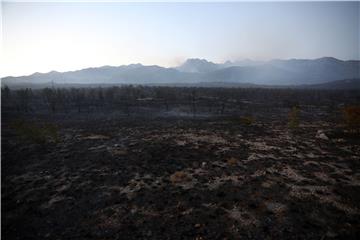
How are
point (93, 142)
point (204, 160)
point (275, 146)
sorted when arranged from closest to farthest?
point (204, 160) → point (275, 146) → point (93, 142)

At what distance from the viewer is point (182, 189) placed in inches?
566

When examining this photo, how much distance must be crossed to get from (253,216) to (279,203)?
2060mm

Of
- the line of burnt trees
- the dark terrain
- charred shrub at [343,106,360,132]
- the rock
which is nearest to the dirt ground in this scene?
the dark terrain

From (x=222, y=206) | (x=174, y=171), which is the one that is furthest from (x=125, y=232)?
(x=174, y=171)

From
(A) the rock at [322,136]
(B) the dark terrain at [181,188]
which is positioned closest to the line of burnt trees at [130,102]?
(A) the rock at [322,136]

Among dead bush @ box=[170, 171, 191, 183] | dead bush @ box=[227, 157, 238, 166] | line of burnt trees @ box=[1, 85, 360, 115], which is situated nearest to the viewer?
dead bush @ box=[170, 171, 191, 183]

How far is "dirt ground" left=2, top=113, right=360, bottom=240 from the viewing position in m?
10.7

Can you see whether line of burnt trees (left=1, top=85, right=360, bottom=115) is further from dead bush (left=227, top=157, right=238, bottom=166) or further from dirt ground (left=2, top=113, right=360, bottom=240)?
dead bush (left=227, top=157, right=238, bottom=166)

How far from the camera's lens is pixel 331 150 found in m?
22.2

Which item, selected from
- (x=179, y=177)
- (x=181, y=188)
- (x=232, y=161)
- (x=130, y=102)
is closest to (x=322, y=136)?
(x=232, y=161)

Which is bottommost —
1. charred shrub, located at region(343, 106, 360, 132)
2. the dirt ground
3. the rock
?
the dirt ground

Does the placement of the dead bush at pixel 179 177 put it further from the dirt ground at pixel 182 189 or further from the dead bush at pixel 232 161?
the dead bush at pixel 232 161

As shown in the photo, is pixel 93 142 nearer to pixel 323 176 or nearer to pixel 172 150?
pixel 172 150

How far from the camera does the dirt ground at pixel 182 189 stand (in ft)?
35.2
